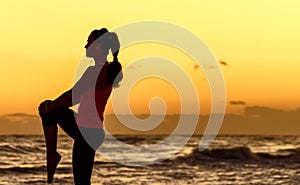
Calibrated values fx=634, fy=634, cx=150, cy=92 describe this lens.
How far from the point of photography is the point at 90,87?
5.71 metres

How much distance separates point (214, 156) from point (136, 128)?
112 ft

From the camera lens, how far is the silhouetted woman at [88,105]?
225 inches

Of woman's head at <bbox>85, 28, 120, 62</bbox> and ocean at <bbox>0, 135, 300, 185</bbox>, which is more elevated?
woman's head at <bbox>85, 28, 120, 62</bbox>

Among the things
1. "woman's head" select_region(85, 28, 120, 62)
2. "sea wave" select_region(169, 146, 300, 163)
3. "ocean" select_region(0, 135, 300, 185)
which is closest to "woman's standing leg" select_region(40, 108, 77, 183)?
"woman's head" select_region(85, 28, 120, 62)

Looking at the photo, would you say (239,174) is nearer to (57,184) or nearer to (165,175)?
(165,175)

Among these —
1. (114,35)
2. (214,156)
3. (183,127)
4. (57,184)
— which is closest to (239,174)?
(57,184)

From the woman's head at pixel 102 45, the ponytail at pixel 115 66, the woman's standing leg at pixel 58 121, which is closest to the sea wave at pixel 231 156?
the woman's standing leg at pixel 58 121

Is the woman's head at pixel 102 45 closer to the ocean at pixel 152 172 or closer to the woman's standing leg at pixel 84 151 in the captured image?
the woman's standing leg at pixel 84 151

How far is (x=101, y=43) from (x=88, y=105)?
577 millimetres

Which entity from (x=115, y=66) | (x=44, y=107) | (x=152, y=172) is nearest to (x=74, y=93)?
(x=44, y=107)

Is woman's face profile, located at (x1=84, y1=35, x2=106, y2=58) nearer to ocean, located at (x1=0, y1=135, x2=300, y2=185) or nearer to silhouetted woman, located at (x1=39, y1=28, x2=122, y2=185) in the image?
silhouetted woman, located at (x1=39, y1=28, x2=122, y2=185)

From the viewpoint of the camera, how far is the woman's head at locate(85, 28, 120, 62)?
18.7 ft

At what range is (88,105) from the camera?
579 cm

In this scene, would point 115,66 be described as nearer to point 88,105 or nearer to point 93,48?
point 93,48
